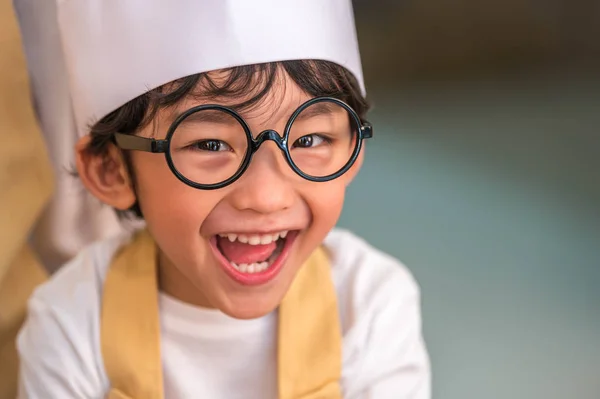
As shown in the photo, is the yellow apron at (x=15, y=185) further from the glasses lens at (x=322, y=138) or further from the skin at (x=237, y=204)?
the glasses lens at (x=322, y=138)

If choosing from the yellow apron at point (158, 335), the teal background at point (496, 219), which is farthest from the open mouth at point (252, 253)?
the teal background at point (496, 219)

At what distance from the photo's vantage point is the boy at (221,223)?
73 cm

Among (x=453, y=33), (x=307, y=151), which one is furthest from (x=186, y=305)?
(x=453, y=33)

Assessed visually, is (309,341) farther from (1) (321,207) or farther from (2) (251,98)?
(2) (251,98)

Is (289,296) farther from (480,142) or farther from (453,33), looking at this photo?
(453,33)

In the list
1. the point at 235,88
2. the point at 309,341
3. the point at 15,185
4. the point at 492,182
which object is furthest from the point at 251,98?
the point at 492,182

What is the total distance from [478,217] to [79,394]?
1.33 meters

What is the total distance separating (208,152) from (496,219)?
4.43 ft

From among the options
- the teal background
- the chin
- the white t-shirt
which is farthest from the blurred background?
the chin

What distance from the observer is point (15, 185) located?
3.32 feet

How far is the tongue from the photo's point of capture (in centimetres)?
83

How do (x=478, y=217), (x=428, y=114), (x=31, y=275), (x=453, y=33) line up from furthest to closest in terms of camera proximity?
(x=453, y=33), (x=428, y=114), (x=478, y=217), (x=31, y=275)

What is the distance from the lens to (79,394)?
888 mm

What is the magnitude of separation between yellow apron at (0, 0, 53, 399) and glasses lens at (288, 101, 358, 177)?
18.3 inches
